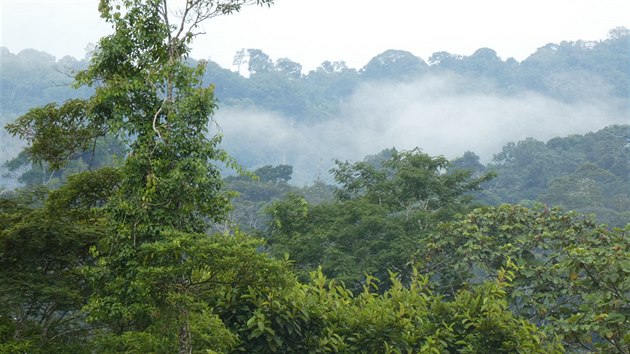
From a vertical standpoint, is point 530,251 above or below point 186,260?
below

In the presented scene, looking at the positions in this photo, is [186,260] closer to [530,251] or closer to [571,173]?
[530,251]

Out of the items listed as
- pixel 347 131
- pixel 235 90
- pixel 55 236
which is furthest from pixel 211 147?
pixel 347 131

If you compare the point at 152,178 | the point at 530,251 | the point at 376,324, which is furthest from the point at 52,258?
the point at 530,251

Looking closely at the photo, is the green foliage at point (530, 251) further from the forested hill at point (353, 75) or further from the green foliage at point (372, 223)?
the forested hill at point (353, 75)

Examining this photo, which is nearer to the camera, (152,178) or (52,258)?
(152,178)

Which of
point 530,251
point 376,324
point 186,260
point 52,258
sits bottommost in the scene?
point 530,251

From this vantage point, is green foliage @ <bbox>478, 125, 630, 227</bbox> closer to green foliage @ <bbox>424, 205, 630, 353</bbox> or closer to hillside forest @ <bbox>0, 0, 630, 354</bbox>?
green foliage @ <bbox>424, 205, 630, 353</bbox>

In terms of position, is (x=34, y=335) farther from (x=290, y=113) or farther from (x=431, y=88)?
(x=431, y=88)

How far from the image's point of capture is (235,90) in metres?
116

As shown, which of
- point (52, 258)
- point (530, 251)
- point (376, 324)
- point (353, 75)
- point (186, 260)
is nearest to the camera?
point (186, 260)

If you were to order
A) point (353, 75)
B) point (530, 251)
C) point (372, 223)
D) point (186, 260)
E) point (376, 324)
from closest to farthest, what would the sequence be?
point (186, 260), point (376, 324), point (530, 251), point (372, 223), point (353, 75)

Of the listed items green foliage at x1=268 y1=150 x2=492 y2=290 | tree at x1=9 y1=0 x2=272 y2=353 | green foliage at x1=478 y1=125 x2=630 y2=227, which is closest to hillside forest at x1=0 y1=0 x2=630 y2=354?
tree at x1=9 y1=0 x2=272 y2=353

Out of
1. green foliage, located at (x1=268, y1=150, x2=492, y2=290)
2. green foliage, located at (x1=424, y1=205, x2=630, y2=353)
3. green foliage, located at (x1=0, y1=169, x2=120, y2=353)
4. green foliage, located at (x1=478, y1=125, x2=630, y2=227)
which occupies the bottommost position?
green foliage, located at (x1=478, y1=125, x2=630, y2=227)

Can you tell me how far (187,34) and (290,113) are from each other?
11381 cm
